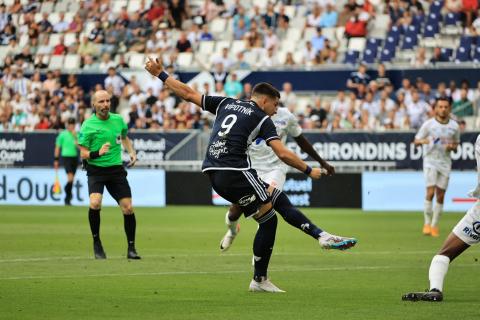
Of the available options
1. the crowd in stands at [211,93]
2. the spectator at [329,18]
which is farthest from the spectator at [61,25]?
the spectator at [329,18]

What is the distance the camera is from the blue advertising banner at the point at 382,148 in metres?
31.1

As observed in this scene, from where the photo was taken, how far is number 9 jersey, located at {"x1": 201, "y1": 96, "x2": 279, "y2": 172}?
12.0 m

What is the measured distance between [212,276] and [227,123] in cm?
254

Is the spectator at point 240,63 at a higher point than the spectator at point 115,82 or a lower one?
higher

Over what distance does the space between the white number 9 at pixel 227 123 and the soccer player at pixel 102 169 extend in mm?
4507

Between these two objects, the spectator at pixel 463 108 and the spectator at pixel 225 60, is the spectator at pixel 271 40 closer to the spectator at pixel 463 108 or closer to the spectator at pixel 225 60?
the spectator at pixel 225 60

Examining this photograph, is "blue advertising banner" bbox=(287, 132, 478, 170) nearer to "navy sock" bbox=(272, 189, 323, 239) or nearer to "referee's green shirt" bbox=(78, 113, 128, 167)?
"referee's green shirt" bbox=(78, 113, 128, 167)

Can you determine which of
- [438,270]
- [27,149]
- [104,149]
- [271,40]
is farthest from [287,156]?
[27,149]

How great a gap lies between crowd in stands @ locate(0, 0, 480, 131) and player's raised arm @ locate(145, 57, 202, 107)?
19803 mm

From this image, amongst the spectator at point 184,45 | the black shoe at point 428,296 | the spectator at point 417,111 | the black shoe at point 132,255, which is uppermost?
the spectator at point 184,45

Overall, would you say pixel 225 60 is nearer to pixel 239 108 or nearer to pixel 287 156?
pixel 239 108

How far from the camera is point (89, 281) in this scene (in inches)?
517

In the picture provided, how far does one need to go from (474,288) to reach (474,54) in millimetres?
21646

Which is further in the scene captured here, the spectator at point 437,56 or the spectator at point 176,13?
the spectator at point 176,13
